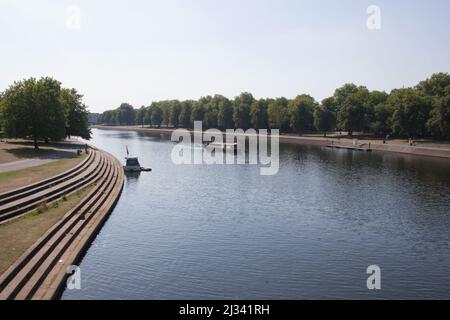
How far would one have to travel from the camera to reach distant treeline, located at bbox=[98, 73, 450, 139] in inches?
4400

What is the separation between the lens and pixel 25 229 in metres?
26.2

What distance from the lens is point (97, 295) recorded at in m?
21.2

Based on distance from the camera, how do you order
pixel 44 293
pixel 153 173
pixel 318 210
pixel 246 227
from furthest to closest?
pixel 153 173
pixel 318 210
pixel 246 227
pixel 44 293

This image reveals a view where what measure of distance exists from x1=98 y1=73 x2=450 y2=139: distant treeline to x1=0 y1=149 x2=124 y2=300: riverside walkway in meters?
85.6

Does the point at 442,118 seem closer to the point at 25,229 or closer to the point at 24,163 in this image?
the point at 24,163

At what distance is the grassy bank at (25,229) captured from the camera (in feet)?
71.6

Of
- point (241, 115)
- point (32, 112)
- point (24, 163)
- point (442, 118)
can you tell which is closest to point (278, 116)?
point (241, 115)

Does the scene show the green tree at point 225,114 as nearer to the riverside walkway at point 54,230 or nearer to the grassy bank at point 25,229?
the riverside walkway at point 54,230

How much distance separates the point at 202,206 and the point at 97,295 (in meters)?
21.5

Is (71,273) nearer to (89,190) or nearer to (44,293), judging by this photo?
(44,293)

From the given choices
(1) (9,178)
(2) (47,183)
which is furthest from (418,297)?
(1) (9,178)

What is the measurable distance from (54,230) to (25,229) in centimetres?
160

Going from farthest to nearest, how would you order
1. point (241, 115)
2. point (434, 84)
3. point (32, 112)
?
point (241, 115), point (434, 84), point (32, 112)

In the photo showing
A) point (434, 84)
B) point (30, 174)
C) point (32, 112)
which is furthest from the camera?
point (434, 84)
